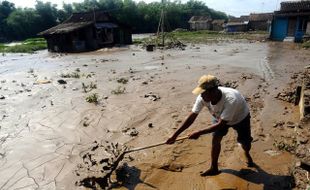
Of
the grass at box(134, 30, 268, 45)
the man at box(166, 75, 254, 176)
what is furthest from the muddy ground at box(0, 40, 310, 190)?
the grass at box(134, 30, 268, 45)

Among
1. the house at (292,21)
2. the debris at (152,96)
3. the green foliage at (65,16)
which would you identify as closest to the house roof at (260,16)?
the green foliage at (65,16)

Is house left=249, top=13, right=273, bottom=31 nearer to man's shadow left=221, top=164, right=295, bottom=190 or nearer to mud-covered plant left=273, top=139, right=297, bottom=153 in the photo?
mud-covered plant left=273, top=139, right=297, bottom=153

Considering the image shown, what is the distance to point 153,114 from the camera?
24.1 feet

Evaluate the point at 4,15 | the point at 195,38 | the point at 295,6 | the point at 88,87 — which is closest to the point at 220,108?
the point at 88,87

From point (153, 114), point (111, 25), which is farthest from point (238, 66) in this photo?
point (111, 25)

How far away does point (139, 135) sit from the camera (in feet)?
20.0

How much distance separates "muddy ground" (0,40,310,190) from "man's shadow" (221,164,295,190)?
13mm

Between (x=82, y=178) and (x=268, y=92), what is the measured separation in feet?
20.8

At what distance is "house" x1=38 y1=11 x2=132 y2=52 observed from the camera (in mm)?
27344

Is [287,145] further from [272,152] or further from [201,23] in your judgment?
[201,23]

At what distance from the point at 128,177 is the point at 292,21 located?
27.1m

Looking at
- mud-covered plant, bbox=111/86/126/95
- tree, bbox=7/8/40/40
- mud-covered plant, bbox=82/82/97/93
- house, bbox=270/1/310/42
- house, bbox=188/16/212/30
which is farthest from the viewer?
house, bbox=188/16/212/30

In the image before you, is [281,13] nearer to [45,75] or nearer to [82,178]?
[45,75]

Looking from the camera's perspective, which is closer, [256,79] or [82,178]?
[82,178]
